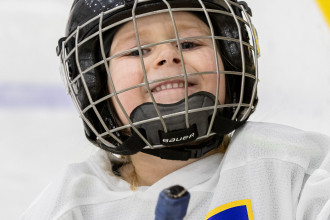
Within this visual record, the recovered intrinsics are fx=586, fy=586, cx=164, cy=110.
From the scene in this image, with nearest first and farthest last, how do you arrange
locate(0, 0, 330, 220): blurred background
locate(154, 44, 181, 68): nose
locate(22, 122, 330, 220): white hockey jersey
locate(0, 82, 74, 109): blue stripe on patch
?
locate(22, 122, 330, 220): white hockey jersey
locate(154, 44, 181, 68): nose
locate(0, 0, 330, 220): blurred background
locate(0, 82, 74, 109): blue stripe on patch

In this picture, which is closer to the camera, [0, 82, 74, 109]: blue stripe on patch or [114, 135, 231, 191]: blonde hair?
[114, 135, 231, 191]: blonde hair

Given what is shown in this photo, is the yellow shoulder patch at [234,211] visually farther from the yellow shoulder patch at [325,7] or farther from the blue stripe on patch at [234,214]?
the yellow shoulder patch at [325,7]

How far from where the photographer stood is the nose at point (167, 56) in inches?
44.7

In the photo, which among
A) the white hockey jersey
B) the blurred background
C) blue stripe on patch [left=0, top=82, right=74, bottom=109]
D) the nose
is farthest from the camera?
blue stripe on patch [left=0, top=82, right=74, bottom=109]

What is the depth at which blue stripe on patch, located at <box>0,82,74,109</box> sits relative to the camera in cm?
193

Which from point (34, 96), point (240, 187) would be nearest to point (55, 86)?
point (34, 96)

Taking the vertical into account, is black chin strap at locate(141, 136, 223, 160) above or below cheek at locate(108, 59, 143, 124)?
below

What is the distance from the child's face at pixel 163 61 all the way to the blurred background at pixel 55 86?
50 cm

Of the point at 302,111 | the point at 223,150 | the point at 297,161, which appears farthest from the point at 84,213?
the point at 302,111

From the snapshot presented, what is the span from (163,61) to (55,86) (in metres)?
0.91

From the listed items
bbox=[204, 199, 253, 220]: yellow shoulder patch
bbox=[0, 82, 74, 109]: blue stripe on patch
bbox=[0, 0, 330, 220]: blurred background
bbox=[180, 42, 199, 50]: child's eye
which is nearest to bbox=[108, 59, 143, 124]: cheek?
bbox=[180, 42, 199, 50]: child's eye

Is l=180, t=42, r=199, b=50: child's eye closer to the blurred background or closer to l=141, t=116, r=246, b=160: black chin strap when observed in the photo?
l=141, t=116, r=246, b=160: black chin strap

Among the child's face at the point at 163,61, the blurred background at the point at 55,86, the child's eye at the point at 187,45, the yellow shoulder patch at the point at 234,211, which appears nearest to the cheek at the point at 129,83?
the child's face at the point at 163,61

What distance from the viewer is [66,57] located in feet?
3.96
